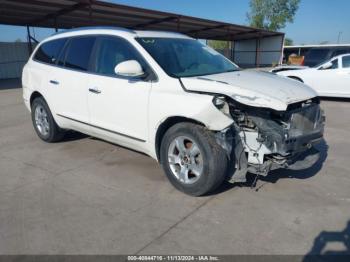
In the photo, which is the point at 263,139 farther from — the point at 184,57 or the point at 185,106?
the point at 184,57

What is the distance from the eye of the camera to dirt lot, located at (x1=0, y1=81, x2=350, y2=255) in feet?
8.88

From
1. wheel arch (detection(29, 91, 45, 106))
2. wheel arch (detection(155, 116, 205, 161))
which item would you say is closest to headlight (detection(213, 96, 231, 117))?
wheel arch (detection(155, 116, 205, 161))

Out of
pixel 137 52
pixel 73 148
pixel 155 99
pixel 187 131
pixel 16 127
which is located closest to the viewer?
pixel 187 131

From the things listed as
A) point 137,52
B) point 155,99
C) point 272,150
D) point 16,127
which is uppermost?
point 137,52

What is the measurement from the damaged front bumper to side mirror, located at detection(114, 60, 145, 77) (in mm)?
1184

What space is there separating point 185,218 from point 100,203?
3.29 feet

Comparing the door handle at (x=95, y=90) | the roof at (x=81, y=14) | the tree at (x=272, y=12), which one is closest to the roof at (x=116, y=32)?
the door handle at (x=95, y=90)

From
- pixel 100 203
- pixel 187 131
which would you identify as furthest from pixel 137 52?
pixel 100 203

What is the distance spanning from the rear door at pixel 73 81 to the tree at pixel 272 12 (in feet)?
200

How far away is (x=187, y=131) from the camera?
10.9ft

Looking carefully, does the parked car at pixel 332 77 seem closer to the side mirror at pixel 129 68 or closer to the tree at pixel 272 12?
the side mirror at pixel 129 68

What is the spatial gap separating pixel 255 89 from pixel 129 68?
1.46 m

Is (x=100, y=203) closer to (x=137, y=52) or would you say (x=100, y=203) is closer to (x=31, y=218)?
(x=31, y=218)

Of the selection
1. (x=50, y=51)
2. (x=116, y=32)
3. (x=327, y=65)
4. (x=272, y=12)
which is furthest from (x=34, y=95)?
(x=272, y=12)
